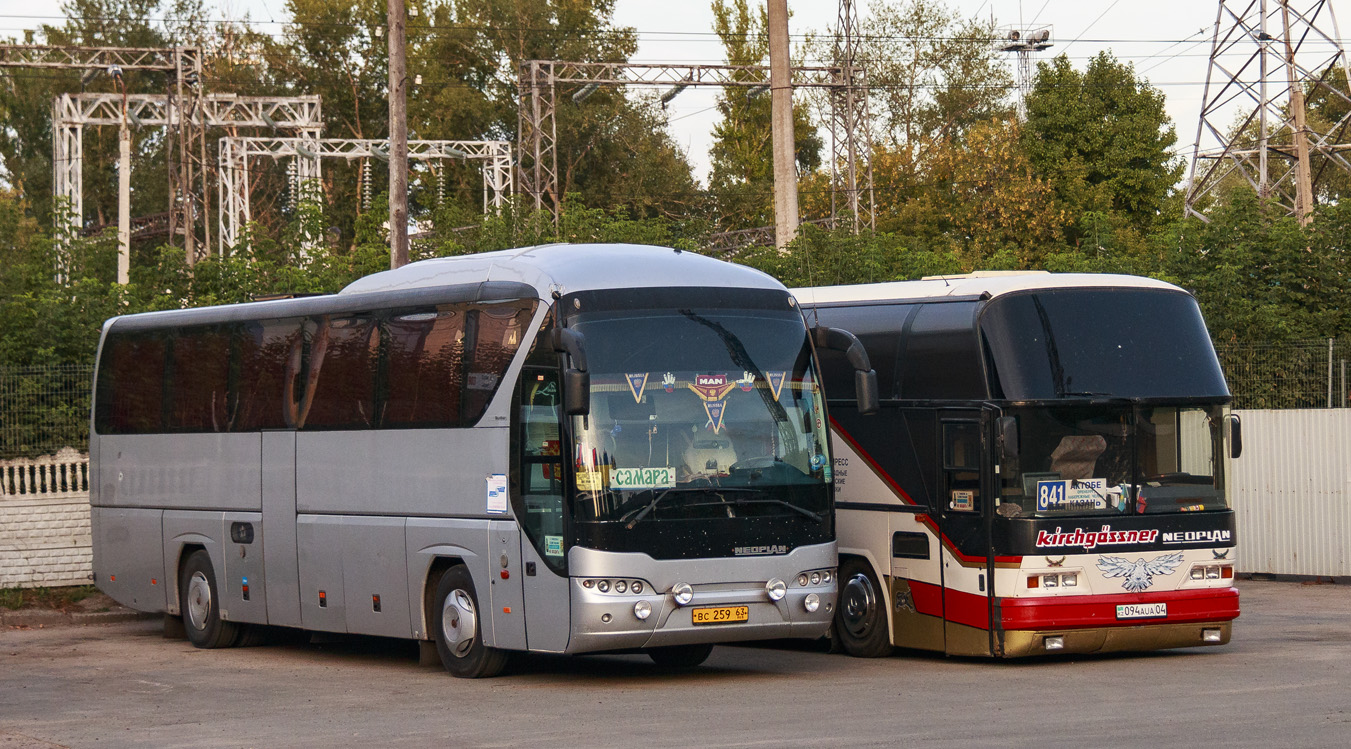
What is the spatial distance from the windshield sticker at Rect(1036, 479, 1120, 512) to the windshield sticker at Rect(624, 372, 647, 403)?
3.41 metres

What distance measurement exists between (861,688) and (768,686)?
0.78 meters

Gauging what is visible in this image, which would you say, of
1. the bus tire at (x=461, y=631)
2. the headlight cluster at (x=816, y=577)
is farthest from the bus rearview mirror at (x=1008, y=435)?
the bus tire at (x=461, y=631)

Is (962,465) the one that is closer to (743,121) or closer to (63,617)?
(63,617)

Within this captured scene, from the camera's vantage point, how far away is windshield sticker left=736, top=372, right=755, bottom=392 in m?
13.5

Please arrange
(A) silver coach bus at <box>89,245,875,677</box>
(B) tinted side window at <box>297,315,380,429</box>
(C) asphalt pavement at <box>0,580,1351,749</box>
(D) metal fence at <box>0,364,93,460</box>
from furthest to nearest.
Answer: (D) metal fence at <box>0,364,93,460</box>
(B) tinted side window at <box>297,315,380,429</box>
(A) silver coach bus at <box>89,245,875,677</box>
(C) asphalt pavement at <box>0,580,1351,749</box>

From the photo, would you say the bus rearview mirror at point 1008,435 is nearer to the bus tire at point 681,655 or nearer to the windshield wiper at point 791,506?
the windshield wiper at point 791,506

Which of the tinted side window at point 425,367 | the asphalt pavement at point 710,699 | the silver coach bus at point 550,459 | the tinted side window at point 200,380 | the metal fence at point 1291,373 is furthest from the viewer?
the metal fence at point 1291,373

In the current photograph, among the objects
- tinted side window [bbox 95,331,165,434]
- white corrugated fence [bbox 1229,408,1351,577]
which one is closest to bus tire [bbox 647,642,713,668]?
tinted side window [bbox 95,331,165,434]

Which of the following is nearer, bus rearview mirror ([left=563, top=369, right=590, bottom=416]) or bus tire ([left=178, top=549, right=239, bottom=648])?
bus rearview mirror ([left=563, top=369, right=590, bottom=416])

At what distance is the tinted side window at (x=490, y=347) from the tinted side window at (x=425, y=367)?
0.57ft

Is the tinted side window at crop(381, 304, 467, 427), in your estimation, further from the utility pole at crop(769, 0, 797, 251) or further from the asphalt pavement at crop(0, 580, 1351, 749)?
the utility pole at crop(769, 0, 797, 251)

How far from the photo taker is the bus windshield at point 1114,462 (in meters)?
14.0

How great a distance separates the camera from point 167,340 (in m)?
19.1

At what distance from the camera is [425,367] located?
14812mm
